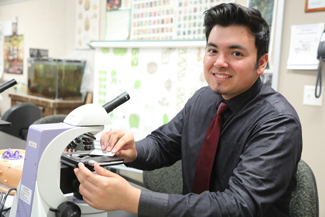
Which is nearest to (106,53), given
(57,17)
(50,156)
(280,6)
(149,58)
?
(149,58)

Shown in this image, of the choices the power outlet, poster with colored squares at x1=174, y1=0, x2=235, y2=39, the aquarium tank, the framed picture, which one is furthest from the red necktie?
the aquarium tank

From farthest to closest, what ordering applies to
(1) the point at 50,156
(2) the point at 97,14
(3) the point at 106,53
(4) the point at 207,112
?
(2) the point at 97,14
(3) the point at 106,53
(4) the point at 207,112
(1) the point at 50,156

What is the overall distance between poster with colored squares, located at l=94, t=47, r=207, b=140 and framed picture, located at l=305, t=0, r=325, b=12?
0.66 metres

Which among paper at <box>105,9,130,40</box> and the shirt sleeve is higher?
paper at <box>105,9,130,40</box>

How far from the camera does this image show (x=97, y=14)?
307 centimetres

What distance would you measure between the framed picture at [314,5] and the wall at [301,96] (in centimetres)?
2

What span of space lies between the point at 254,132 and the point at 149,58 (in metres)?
1.22

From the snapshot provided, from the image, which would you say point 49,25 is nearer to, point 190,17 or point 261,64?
point 190,17

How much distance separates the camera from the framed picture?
1.69 metres

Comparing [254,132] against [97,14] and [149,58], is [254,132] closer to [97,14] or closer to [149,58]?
[149,58]

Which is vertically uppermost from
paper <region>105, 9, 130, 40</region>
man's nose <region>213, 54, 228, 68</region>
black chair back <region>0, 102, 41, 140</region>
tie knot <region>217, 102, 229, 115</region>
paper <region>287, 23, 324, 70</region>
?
paper <region>105, 9, 130, 40</region>

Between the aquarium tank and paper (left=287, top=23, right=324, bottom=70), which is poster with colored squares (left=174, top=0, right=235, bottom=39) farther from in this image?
the aquarium tank

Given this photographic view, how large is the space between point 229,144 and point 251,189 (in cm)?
27

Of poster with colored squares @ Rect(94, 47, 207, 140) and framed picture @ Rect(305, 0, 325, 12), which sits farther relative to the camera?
poster with colored squares @ Rect(94, 47, 207, 140)
